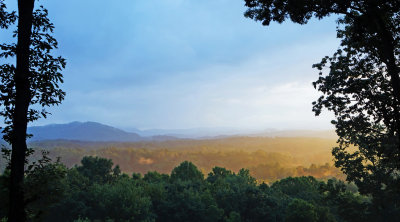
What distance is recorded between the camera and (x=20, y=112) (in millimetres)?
10930

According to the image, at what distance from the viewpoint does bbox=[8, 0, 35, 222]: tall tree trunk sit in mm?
10328

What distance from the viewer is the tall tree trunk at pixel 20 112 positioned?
10.3m

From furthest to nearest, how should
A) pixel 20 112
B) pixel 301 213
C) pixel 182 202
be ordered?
pixel 182 202, pixel 301 213, pixel 20 112

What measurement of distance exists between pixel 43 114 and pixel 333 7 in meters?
12.7

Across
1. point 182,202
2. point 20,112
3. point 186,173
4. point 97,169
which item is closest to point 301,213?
point 182,202

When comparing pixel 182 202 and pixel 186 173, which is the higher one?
pixel 186 173

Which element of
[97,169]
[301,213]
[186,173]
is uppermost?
[97,169]

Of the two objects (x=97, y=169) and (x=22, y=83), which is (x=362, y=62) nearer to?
(x=22, y=83)

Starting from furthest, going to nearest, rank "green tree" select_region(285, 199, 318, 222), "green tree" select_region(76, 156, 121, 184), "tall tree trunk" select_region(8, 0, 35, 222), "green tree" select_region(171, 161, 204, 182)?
"green tree" select_region(171, 161, 204, 182) → "green tree" select_region(76, 156, 121, 184) → "green tree" select_region(285, 199, 318, 222) → "tall tree trunk" select_region(8, 0, 35, 222)

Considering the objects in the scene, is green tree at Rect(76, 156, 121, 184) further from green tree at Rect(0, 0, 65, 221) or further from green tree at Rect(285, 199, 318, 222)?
green tree at Rect(0, 0, 65, 221)

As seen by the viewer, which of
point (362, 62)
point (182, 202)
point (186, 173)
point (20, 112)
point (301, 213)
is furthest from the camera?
point (186, 173)

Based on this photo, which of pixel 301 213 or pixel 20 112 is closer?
pixel 20 112

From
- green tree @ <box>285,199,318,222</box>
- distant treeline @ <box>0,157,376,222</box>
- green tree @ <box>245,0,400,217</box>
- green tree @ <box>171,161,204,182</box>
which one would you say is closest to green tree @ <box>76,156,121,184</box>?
distant treeline @ <box>0,157,376,222</box>

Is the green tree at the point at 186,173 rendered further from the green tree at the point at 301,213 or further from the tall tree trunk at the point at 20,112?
the tall tree trunk at the point at 20,112
